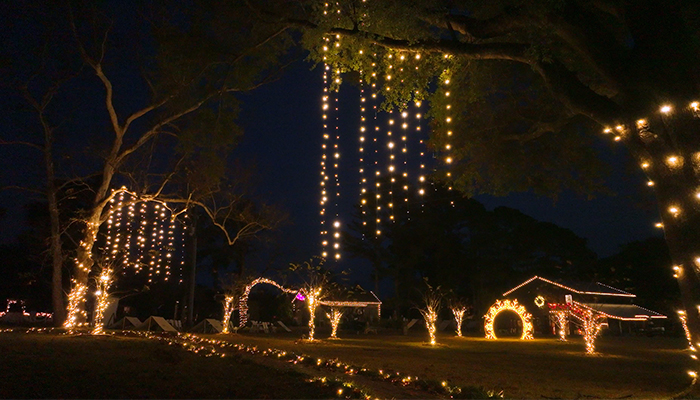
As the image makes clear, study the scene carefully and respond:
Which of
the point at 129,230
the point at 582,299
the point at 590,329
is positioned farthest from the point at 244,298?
the point at 582,299

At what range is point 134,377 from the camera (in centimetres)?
552

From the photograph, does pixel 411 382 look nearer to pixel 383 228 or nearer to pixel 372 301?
pixel 372 301

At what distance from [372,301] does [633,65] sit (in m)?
29.6

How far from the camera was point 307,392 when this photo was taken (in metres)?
5.28

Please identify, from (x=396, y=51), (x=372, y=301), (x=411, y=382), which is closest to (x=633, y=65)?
(x=396, y=51)

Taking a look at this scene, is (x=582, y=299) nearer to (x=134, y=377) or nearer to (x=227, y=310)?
(x=227, y=310)

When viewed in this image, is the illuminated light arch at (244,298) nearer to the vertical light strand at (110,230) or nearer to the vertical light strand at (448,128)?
the vertical light strand at (110,230)

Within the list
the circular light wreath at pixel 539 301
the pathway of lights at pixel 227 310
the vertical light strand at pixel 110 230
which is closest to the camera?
the vertical light strand at pixel 110 230

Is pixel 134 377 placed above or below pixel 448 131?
below

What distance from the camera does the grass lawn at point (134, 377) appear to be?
15.3 ft

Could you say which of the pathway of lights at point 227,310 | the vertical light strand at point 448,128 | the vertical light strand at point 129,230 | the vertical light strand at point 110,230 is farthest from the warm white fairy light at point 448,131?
the pathway of lights at point 227,310

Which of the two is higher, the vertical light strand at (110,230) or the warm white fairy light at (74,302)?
the vertical light strand at (110,230)

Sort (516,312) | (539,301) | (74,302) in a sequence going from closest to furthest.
Result: (74,302)
(516,312)
(539,301)

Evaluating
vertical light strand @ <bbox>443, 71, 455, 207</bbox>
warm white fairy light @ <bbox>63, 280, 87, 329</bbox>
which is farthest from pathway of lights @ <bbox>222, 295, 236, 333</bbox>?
vertical light strand @ <bbox>443, 71, 455, 207</bbox>
